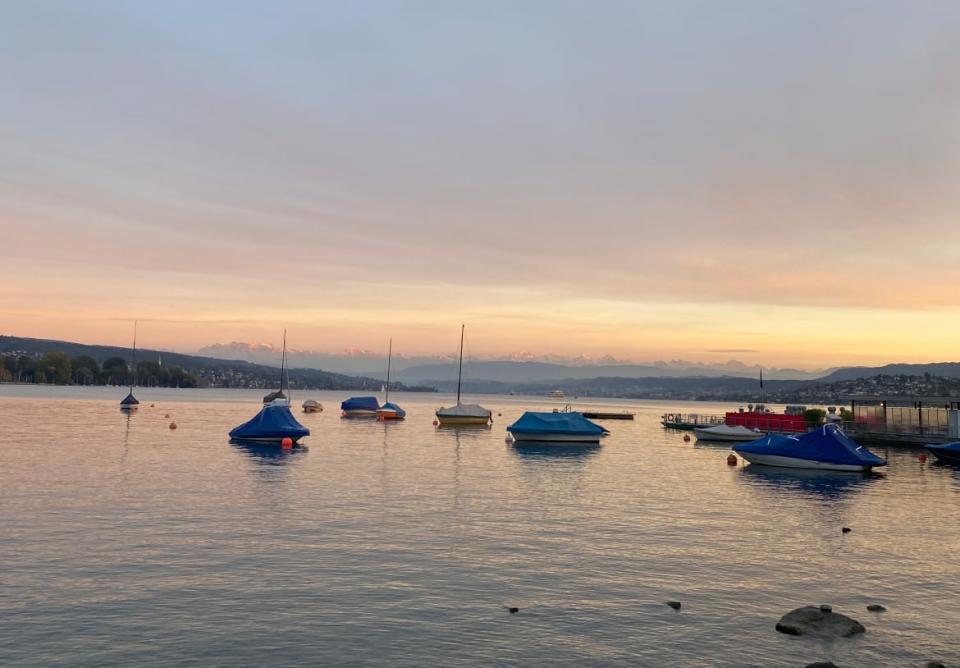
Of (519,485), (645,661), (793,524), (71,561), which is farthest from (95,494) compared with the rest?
(793,524)

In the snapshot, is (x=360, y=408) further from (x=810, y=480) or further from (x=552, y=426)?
(x=810, y=480)

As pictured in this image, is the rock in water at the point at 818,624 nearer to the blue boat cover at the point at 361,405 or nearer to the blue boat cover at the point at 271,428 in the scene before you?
the blue boat cover at the point at 271,428

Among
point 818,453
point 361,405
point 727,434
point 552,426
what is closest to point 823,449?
point 818,453

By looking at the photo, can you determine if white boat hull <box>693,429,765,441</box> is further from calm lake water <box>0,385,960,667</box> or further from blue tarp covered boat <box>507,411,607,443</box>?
calm lake water <box>0,385,960,667</box>

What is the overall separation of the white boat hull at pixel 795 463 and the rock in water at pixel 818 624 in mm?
43774

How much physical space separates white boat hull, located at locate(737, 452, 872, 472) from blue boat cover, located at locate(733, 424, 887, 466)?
0.25 metres

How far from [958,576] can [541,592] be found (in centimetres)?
1522

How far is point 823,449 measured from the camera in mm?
59125

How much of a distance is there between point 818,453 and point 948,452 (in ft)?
60.4

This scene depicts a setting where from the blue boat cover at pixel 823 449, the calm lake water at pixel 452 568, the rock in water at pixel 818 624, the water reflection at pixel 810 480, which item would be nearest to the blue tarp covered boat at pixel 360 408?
the water reflection at pixel 810 480

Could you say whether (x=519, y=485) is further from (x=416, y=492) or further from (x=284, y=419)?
(x=284, y=419)

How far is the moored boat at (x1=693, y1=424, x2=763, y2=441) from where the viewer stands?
3954 inches

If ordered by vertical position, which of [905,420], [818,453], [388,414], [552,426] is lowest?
[388,414]

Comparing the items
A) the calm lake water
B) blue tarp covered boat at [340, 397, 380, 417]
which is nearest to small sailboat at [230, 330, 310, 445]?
the calm lake water
